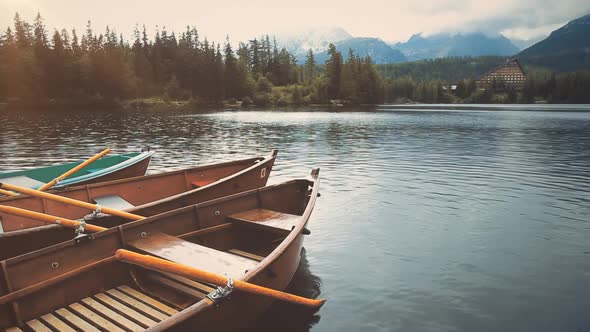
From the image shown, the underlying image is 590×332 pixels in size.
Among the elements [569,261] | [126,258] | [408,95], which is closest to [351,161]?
[569,261]

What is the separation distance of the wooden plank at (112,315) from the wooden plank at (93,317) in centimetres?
7

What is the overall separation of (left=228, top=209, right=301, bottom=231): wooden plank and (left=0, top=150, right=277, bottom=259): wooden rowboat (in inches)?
64.8

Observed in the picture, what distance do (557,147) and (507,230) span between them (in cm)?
2476

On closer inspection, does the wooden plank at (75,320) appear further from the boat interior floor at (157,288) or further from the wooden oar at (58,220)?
the wooden oar at (58,220)

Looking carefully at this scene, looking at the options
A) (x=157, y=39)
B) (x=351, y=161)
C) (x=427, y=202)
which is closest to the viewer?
(x=427, y=202)

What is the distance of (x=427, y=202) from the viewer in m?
16.0

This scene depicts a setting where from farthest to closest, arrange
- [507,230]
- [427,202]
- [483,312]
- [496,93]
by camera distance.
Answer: [496,93]
[427,202]
[507,230]
[483,312]

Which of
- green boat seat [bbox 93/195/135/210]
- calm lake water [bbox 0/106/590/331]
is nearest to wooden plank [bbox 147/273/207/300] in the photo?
calm lake water [bbox 0/106/590/331]

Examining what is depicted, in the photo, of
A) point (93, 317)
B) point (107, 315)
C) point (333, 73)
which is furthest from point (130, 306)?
point (333, 73)

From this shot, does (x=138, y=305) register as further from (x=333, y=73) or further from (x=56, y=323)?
(x=333, y=73)

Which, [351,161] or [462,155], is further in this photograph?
[462,155]

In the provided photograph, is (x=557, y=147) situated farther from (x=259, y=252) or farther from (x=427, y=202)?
(x=259, y=252)

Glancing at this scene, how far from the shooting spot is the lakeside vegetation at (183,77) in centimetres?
12381

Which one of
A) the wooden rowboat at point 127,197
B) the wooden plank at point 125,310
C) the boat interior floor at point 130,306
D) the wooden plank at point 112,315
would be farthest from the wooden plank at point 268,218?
the wooden plank at point 112,315
